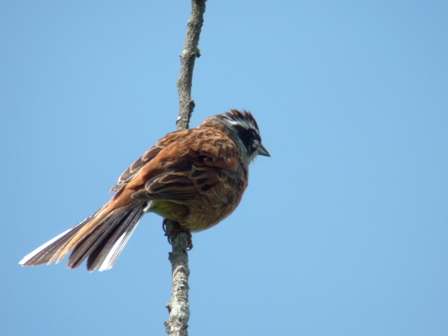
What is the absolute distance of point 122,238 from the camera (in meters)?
5.47

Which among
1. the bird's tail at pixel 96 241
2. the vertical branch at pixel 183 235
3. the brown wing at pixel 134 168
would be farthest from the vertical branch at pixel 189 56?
the bird's tail at pixel 96 241

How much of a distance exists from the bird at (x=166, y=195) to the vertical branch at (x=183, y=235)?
19 cm

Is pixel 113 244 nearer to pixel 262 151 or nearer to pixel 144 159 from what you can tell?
pixel 144 159

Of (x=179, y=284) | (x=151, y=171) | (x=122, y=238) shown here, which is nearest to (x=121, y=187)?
(x=151, y=171)

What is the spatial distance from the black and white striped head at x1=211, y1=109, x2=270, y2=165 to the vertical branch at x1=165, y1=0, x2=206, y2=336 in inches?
45.6

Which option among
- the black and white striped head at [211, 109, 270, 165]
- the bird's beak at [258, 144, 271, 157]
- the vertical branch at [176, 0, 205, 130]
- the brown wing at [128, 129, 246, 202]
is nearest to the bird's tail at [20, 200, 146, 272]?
the brown wing at [128, 129, 246, 202]

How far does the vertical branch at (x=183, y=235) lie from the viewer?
408 cm

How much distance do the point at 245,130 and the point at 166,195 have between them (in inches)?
85.6

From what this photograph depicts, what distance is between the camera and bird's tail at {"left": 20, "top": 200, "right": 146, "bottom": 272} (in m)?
5.30

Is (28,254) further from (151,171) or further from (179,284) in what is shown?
(179,284)

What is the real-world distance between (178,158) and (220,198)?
617 millimetres

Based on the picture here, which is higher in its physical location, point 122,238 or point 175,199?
point 175,199

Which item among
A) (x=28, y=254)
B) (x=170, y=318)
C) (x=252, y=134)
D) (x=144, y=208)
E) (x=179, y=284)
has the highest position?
(x=252, y=134)

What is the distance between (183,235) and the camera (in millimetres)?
5734
